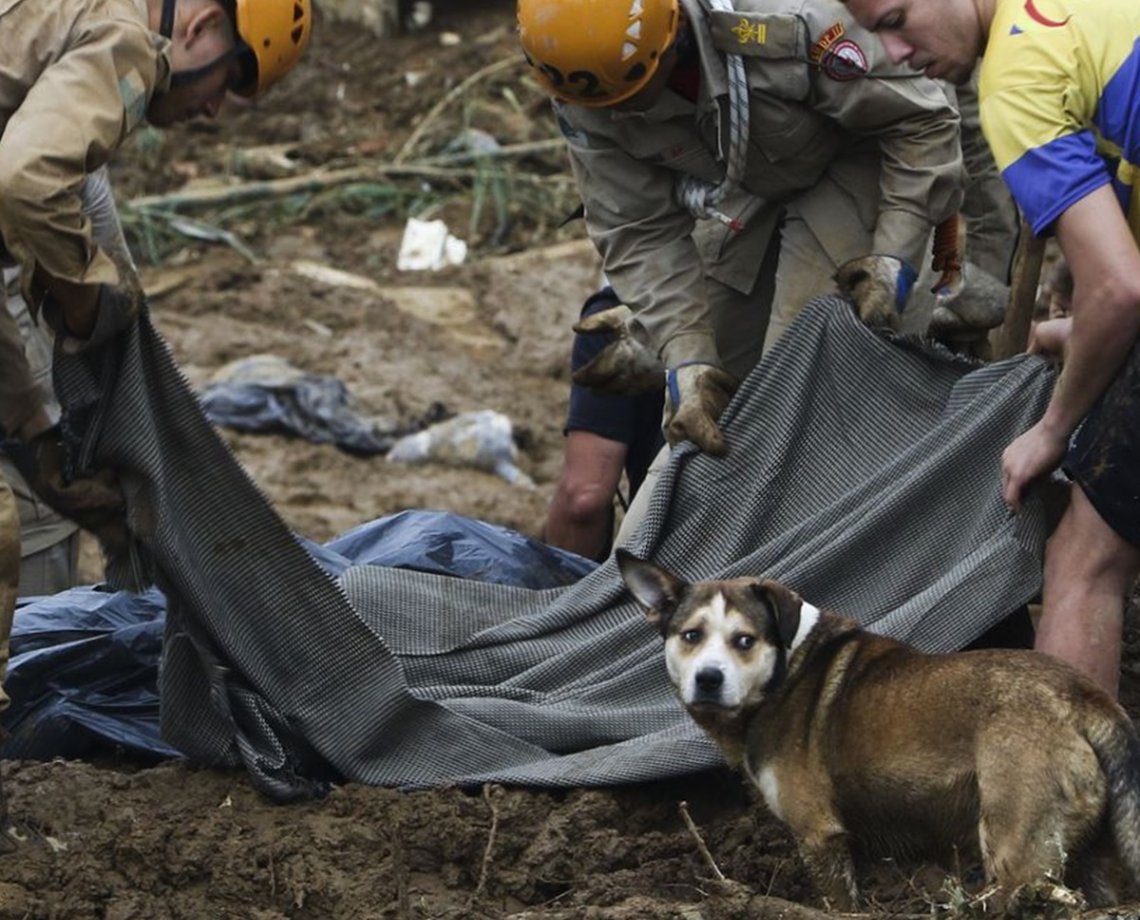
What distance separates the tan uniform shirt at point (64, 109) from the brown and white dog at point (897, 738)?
1479 mm

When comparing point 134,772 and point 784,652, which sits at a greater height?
point 784,652

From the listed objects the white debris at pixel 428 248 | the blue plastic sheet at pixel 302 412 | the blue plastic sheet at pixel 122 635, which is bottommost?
the white debris at pixel 428 248

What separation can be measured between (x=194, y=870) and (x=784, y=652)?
4.82ft

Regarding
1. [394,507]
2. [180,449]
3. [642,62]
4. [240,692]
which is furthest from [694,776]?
[394,507]

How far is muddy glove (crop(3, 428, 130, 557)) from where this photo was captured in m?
5.20

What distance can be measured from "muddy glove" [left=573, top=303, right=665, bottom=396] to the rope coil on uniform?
0.44m

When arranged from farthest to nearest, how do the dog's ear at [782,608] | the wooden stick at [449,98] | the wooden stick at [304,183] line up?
1. the wooden stick at [449,98]
2. the wooden stick at [304,183]
3. the dog's ear at [782,608]

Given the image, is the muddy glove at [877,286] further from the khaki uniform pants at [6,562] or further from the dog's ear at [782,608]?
the khaki uniform pants at [6,562]

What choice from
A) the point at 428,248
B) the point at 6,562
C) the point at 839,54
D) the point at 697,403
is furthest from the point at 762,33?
the point at 428,248

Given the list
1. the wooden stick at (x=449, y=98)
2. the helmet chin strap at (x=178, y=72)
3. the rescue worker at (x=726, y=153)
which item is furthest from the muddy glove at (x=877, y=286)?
the wooden stick at (x=449, y=98)

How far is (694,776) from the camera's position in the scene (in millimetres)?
5582

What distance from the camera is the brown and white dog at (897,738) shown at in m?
4.36

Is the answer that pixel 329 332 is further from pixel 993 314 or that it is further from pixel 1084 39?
pixel 1084 39

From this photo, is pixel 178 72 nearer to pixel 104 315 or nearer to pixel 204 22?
pixel 204 22
